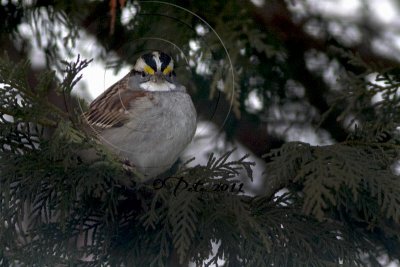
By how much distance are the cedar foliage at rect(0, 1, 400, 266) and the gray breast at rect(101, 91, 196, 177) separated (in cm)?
8

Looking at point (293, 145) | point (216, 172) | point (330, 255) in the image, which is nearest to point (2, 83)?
point (216, 172)

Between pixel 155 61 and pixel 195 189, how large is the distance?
324mm

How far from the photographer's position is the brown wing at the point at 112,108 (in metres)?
2.10

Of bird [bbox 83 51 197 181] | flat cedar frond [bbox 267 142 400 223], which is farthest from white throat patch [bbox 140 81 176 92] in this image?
flat cedar frond [bbox 267 142 400 223]

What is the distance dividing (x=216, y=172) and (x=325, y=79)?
0.82 m

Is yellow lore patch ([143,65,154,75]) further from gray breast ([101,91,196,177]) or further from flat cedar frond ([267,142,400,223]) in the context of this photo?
flat cedar frond ([267,142,400,223])

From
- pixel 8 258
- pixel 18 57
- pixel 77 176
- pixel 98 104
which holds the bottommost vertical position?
pixel 8 258

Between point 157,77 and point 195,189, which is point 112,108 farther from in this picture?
point 195,189

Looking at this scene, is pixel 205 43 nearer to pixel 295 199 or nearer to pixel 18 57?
pixel 295 199

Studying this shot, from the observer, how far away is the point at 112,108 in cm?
222

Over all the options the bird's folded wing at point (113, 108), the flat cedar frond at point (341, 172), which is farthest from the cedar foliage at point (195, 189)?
the bird's folded wing at point (113, 108)

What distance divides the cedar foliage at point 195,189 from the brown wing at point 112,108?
18cm

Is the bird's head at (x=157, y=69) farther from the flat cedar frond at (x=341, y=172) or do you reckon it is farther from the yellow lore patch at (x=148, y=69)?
the flat cedar frond at (x=341, y=172)

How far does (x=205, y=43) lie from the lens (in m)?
1.89
